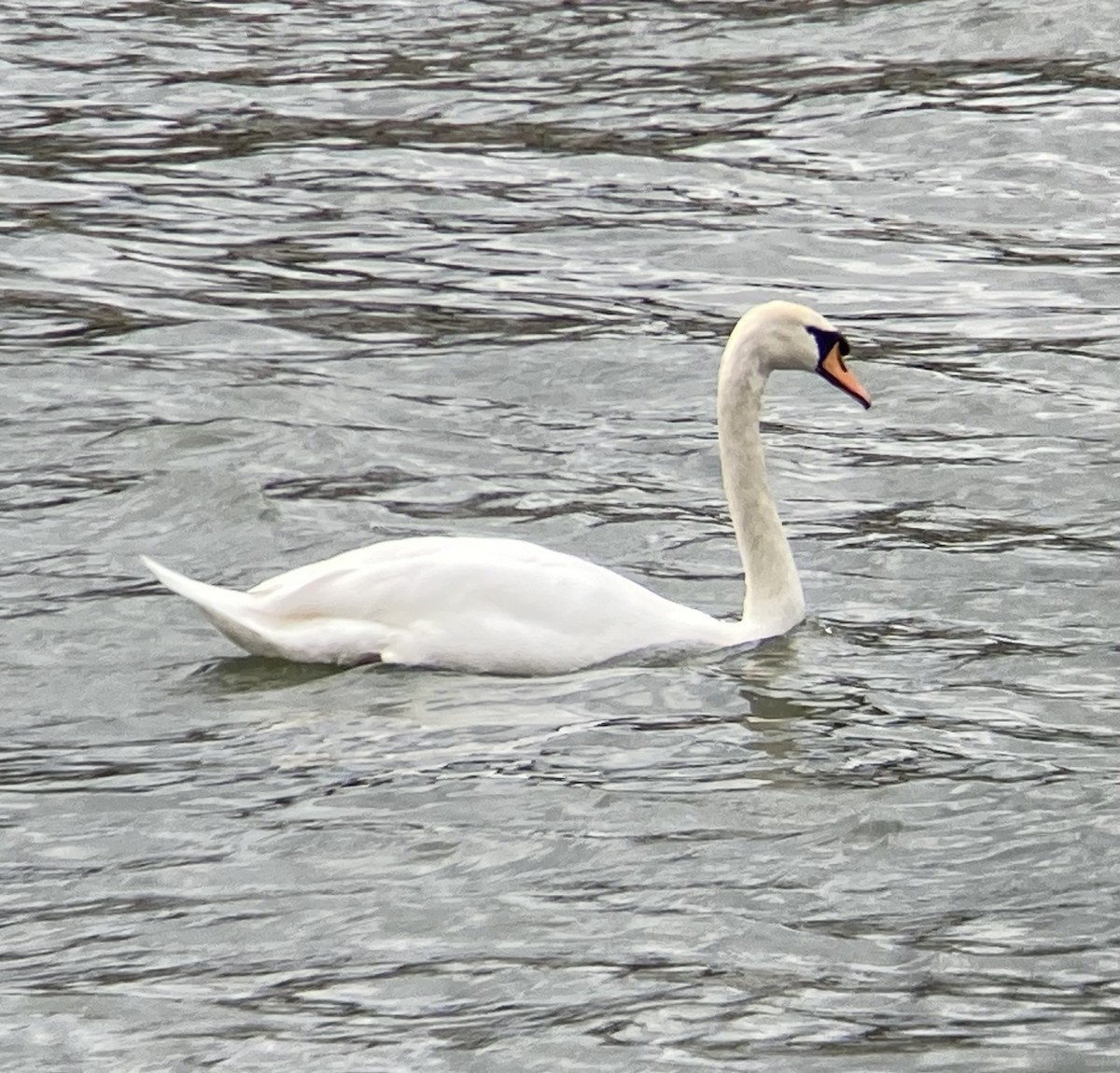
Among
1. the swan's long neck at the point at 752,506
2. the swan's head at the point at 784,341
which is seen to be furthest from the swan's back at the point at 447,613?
the swan's head at the point at 784,341

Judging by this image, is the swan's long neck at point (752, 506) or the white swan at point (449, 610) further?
the swan's long neck at point (752, 506)

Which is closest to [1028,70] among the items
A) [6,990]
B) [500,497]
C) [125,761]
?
[500,497]

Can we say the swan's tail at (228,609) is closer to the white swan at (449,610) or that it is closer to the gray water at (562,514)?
the white swan at (449,610)

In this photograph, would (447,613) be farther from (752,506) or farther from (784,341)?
(784,341)

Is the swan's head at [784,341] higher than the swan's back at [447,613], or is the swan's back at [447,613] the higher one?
the swan's head at [784,341]

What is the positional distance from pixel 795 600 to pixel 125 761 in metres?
2.28

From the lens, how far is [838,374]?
8969 millimetres

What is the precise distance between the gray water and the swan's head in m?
0.80

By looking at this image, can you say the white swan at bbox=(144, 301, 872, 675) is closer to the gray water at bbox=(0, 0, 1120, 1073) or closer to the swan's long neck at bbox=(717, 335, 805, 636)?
the gray water at bbox=(0, 0, 1120, 1073)

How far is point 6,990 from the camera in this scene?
6.01 m

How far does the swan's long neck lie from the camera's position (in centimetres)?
874

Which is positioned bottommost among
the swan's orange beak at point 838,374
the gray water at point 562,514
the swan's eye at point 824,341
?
the gray water at point 562,514

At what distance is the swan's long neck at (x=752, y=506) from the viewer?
28.7 ft

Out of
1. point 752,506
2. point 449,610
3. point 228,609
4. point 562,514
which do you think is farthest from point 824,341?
point 228,609
